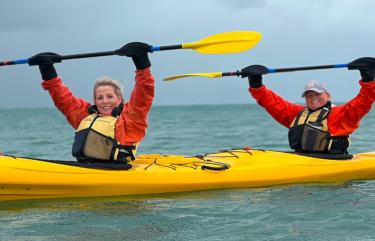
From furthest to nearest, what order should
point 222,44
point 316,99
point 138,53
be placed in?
1. point 316,99
2. point 222,44
3. point 138,53

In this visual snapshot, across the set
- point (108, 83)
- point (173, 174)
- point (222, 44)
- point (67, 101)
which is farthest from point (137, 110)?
point (222, 44)

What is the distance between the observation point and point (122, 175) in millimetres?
5289

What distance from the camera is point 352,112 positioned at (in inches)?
250

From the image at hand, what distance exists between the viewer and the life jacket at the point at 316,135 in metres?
6.41

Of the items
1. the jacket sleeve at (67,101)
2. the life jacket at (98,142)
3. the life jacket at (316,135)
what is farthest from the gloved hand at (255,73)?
the life jacket at (98,142)

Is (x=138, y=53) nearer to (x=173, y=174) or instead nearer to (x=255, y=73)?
(x=173, y=174)

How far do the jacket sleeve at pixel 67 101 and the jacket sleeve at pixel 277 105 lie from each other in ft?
7.40

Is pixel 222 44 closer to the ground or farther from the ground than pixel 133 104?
farther from the ground

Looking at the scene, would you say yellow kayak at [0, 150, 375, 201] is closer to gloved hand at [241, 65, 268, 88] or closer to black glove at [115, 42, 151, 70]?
black glove at [115, 42, 151, 70]

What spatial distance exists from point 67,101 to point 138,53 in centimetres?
99

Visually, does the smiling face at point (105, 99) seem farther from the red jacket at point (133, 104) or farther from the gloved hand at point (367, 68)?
the gloved hand at point (367, 68)

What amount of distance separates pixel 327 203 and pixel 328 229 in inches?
35.9

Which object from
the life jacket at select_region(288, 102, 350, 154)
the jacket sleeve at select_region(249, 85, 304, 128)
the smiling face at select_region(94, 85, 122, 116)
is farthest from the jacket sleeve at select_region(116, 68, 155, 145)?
the jacket sleeve at select_region(249, 85, 304, 128)

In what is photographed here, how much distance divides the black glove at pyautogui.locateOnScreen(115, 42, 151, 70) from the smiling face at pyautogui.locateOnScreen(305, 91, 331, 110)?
7.13ft
